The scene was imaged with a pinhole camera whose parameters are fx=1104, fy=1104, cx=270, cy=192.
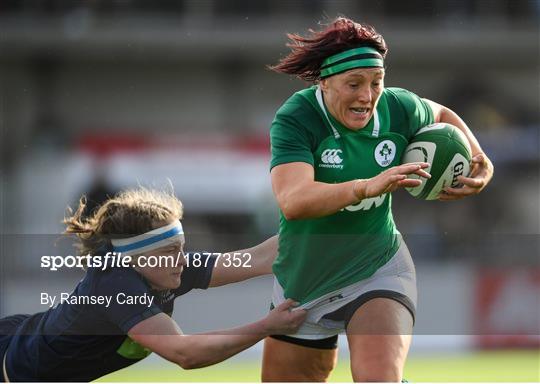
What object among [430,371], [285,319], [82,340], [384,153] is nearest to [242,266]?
[285,319]

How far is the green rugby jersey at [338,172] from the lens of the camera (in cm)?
429

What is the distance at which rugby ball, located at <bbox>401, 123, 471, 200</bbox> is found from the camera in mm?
4387

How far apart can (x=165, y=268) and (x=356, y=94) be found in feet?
3.70

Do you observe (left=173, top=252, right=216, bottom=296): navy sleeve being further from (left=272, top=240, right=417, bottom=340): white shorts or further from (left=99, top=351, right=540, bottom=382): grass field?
(left=99, top=351, right=540, bottom=382): grass field

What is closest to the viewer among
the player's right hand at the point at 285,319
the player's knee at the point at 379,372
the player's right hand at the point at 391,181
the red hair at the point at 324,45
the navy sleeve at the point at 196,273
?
the player's right hand at the point at 391,181

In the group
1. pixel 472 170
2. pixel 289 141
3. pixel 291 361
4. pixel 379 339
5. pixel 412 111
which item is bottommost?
pixel 291 361

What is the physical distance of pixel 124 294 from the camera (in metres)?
4.46

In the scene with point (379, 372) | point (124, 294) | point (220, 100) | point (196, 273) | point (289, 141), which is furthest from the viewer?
point (220, 100)

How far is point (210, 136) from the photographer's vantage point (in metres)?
13.5

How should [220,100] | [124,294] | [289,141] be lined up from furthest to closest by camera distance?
[220,100] < [124,294] < [289,141]

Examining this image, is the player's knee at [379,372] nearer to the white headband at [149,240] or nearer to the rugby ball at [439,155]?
the rugby ball at [439,155]

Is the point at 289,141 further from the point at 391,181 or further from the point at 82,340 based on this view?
the point at 82,340

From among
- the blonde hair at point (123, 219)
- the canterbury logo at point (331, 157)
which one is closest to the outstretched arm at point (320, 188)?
the canterbury logo at point (331, 157)

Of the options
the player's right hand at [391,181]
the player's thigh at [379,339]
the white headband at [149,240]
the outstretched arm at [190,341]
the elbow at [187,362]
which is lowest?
the elbow at [187,362]
